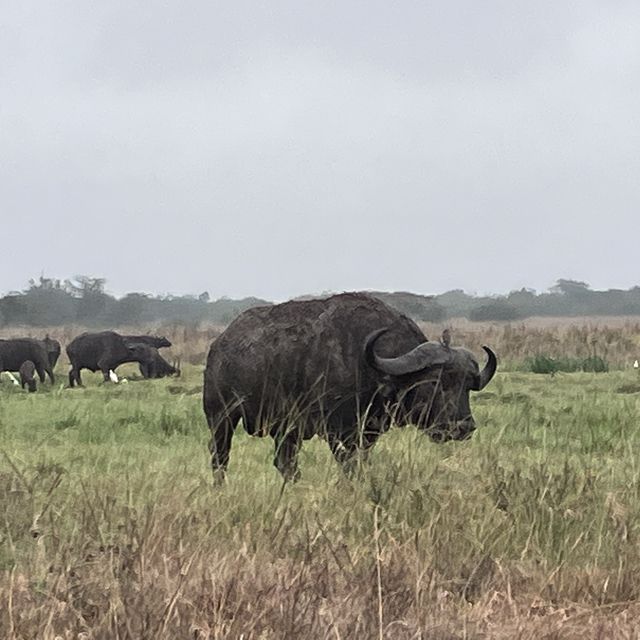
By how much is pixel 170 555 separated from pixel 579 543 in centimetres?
156

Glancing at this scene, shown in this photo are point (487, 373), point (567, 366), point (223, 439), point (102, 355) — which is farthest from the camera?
point (102, 355)

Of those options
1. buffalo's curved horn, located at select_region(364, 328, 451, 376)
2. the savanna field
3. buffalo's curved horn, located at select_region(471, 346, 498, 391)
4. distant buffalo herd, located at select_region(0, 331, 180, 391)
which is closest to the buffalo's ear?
buffalo's curved horn, located at select_region(364, 328, 451, 376)

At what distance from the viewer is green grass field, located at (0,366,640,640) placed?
310cm

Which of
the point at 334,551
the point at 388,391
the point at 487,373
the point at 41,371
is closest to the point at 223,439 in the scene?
the point at 388,391

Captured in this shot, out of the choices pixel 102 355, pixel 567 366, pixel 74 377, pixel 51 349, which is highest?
pixel 51 349

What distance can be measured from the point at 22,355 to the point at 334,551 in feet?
61.1

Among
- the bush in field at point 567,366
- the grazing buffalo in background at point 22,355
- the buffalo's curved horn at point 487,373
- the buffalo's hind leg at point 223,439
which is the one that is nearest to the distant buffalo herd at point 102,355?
the grazing buffalo in background at point 22,355

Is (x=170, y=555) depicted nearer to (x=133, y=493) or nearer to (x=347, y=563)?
(x=347, y=563)

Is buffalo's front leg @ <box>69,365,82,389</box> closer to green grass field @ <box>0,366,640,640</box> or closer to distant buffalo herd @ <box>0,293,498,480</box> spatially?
distant buffalo herd @ <box>0,293,498,480</box>

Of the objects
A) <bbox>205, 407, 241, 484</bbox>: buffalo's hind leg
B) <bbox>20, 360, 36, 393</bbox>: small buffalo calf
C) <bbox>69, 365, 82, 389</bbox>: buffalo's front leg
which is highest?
<bbox>205, 407, 241, 484</bbox>: buffalo's hind leg

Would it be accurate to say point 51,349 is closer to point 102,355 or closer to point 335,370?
point 102,355

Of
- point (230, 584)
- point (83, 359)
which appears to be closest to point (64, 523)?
point (230, 584)

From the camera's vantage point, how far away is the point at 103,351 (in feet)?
74.8

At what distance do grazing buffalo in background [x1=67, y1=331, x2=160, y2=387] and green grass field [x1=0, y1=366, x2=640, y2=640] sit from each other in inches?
671
